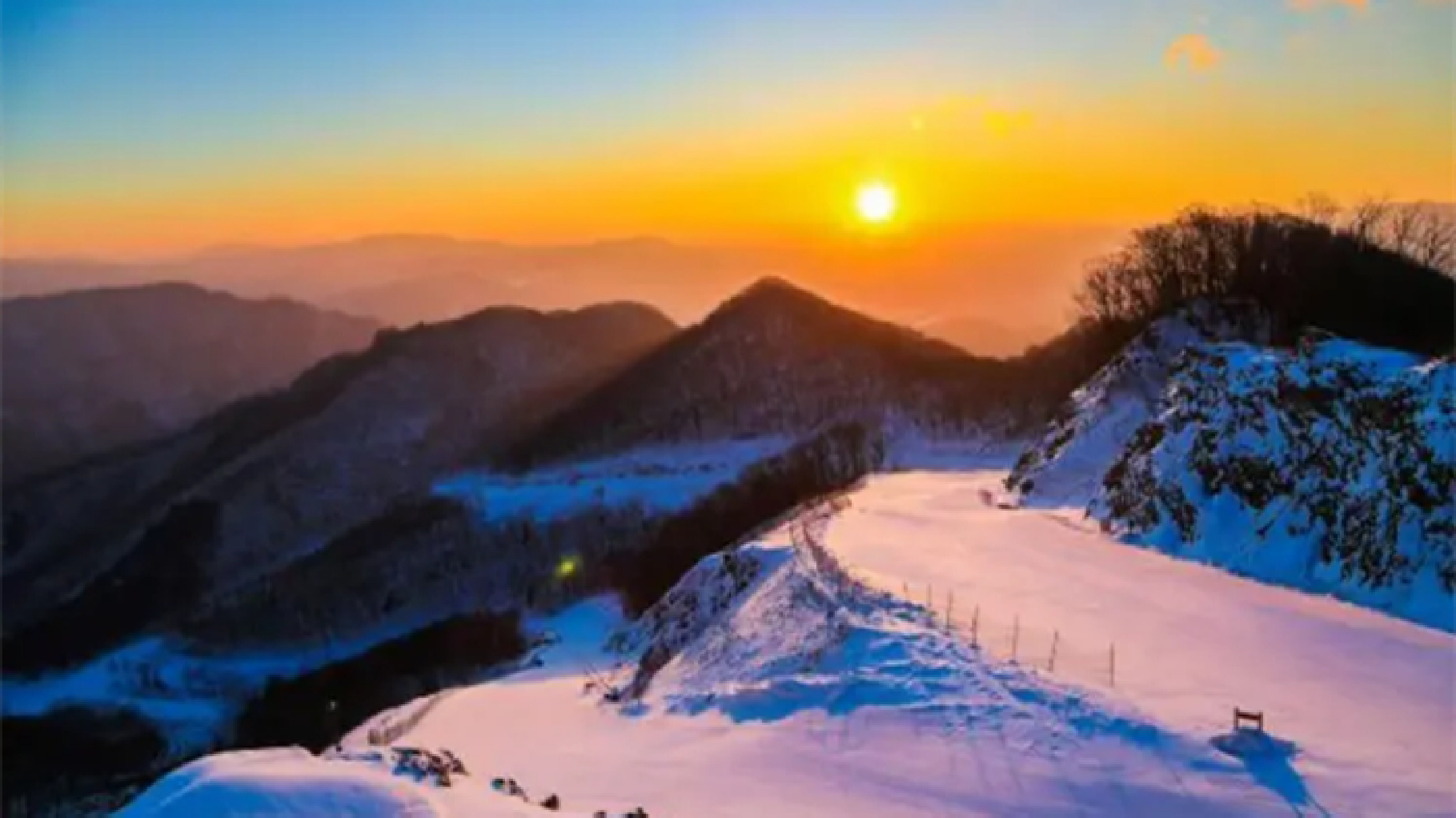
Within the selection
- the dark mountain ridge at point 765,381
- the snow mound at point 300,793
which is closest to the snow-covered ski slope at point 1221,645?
the snow mound at point 300,793

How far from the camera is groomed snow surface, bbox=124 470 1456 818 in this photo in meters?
14.8

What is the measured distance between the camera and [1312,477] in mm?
28078

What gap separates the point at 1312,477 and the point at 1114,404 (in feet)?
45.5

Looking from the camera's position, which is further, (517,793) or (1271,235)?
(1271,235)

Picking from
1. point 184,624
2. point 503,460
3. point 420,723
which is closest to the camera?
point 420,723

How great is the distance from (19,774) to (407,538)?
3376 centimetres

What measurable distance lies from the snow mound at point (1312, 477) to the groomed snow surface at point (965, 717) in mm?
1456

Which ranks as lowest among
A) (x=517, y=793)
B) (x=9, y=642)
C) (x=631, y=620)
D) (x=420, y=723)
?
(x=9, y=642)

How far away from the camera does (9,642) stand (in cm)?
10806

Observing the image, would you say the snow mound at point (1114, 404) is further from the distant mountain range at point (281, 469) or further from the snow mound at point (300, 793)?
the distant mountain range at point (281, 469)

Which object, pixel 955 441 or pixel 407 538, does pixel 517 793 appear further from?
pixel 407 538

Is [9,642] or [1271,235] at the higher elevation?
[1271,235]

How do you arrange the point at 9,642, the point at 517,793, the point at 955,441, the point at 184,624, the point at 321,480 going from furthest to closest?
the point at 321,480 → the point at 9,642 → the point at 184,624 → the point at 955,441 → the point at 517,793

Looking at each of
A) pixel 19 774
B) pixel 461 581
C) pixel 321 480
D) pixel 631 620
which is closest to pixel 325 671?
pixel 461 581
